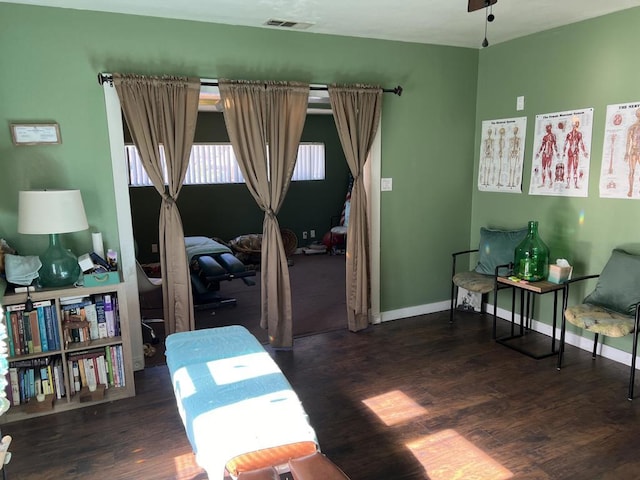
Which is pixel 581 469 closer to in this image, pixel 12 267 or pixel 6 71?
pixel 12 267

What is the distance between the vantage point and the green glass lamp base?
2.87 metres

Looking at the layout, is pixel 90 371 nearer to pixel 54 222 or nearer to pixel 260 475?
pixel 54 222

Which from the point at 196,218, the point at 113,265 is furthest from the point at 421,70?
the point at 196,218

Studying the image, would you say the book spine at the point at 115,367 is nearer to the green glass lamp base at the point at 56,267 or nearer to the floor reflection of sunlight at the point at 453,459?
the green glass lamp base at the point at 56,267

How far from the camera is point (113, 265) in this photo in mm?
3156

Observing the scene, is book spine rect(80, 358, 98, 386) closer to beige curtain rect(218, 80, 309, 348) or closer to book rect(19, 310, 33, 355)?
book rect(19, 310, 33, 355)

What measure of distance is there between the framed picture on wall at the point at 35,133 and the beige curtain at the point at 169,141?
0.46m

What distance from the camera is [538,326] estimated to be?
4.08m

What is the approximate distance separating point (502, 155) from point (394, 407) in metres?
2.57

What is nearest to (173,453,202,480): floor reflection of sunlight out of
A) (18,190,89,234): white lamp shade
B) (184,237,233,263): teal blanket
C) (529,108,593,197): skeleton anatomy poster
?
(18,190,89,234): white lamp shade

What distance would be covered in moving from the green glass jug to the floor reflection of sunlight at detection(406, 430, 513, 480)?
1558mm

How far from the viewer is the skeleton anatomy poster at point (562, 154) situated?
3564mm

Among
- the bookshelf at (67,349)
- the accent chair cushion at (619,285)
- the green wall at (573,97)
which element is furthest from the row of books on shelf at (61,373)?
the green wall at (573,97)

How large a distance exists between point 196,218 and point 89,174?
394 centimetres
